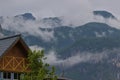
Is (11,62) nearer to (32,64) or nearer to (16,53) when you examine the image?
(16,53)

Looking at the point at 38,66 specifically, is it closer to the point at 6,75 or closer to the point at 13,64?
the point at 13,64

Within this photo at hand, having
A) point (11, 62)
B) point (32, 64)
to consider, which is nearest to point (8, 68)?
point (11, 62)

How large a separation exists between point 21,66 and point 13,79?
7.01ft

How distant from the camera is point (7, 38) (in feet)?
230

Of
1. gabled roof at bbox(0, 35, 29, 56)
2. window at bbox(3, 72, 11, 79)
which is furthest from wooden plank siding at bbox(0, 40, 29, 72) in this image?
gabled roof at bbox(0, 35, 29, 56)

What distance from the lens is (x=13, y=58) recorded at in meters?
68.9

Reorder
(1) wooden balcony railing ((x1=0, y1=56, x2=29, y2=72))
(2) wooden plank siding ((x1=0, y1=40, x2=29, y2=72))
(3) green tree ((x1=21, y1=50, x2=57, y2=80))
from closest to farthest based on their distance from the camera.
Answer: (3) green tree ((x1=21, y1=50, x2=57, y2=80))
(1) wooden balcony railing ((x1=0, y1=56, x2=29, y2=72))
(2) wooden plank siding ((x1=0, y1=40, x2=29, y2=72))

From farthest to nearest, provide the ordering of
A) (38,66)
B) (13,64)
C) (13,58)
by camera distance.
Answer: (13,64) < (13,58) < (38,66)

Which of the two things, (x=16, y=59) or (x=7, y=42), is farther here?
(x=16, y=59)

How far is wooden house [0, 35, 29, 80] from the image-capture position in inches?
2665

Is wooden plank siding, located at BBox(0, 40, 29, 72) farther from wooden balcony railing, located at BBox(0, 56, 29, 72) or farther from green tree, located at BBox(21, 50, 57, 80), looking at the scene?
green tree, located at BBox(21, 50, 57, 80)

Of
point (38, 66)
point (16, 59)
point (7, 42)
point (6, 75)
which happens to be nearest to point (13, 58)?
point (16, 59)

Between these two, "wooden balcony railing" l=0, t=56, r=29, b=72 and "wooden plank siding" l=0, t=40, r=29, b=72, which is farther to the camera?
"wooden plank siding" l=0, t=40, r=29, b=72

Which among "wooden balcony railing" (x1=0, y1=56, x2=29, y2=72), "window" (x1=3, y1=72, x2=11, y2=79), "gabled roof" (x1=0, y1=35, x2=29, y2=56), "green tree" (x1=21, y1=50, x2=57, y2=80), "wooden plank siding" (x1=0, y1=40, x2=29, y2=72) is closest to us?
"green tree" (x1=21, y1=50, x2=57, y2=80)
